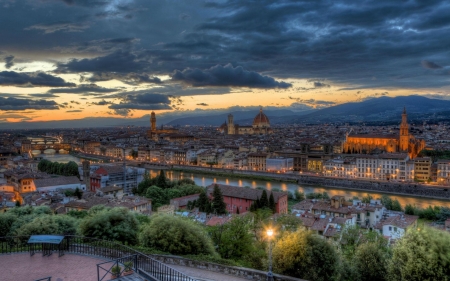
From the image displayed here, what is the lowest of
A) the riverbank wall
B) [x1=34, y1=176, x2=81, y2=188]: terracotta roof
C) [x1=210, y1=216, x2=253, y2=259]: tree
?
the riverbank wall

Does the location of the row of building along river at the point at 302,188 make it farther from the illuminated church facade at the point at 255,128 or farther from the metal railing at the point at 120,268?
the illuminated church facade at the point at 255,128

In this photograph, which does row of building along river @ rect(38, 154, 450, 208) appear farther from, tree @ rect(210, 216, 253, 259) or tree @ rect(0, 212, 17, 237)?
tree @ rect(0, 212, 17, 237)

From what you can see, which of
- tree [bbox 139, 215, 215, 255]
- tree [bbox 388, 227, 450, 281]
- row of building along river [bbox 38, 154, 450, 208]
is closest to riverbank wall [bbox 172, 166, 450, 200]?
row of building along river [bbox 38, 154, 450, 208]

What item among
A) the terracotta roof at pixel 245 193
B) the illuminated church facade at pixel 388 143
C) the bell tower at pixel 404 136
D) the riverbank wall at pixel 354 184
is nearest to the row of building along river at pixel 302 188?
the riverbank wall at pixel 354 184

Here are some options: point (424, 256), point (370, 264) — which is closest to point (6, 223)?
point (370, 264)

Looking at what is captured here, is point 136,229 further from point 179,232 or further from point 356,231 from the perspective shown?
point 356,231

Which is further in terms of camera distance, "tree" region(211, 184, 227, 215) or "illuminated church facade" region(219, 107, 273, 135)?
"illuminated church facade" region(219, 107, 273, 135)
